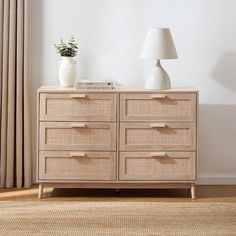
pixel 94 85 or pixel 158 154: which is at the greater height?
pixel 94 85

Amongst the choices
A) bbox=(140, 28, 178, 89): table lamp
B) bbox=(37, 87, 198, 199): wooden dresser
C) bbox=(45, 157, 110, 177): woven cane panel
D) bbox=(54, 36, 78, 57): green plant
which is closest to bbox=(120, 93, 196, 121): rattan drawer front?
bbox=(37, 87, 198, 199): wooden dresser

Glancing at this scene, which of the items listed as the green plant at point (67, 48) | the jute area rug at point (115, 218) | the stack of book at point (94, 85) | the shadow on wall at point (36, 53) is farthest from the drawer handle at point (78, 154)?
the green plant at point (67, 48)

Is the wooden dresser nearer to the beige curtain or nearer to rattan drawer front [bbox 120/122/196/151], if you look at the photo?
rattan drawer front [bbox 120/122/196/151]

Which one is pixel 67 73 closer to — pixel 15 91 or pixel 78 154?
pixel 15 91

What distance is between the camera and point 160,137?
5430 mm

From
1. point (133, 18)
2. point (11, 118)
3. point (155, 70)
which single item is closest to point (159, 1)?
point (133, 18)

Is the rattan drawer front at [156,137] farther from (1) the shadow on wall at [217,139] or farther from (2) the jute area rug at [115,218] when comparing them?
(1) the shadow on wall at [217,139]

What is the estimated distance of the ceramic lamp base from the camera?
17.9 feet

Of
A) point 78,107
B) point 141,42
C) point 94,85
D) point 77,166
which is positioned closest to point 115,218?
point 77,166

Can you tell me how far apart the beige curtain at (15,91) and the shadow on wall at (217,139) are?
1.36 metres

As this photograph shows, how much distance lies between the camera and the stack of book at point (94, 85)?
5.44 metres

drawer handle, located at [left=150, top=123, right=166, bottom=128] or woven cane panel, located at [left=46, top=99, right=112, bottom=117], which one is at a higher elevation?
woven cane panel, located at [left=46, top=99, right=112, bottom=117]

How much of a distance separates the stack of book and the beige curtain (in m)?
0.53

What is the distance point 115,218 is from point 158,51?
50.3 inches
